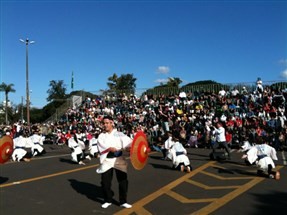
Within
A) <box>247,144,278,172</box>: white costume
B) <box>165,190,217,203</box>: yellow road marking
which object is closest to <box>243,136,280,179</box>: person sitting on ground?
<box>247,144,278,172</box>: white costume

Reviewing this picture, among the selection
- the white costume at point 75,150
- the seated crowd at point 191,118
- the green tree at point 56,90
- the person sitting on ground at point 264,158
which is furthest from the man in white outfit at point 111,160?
the green tree at point 56,90

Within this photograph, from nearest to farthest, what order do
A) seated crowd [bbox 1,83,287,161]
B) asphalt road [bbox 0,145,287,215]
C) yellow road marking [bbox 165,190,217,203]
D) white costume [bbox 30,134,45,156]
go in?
1. asphalt road [bbox 0,145,287,215]
2. yellow road marking [bbox 165,190,217,203]
3. white costume [bbox 30,134,45,156]
4. seated crowd [bbox 1,83,287,161]

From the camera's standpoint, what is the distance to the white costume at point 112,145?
6.57m

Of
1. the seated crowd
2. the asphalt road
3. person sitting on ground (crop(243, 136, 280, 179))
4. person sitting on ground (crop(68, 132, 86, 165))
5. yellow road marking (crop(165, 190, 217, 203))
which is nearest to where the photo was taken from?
the asphalt road

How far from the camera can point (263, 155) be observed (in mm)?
9820

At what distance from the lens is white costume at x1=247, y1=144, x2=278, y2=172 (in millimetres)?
9630

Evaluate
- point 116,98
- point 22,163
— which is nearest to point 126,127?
point 116,98

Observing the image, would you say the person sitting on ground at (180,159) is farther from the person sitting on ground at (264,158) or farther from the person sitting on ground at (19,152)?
the person sitting on ground at (19,152)

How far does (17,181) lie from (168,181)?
4.13m

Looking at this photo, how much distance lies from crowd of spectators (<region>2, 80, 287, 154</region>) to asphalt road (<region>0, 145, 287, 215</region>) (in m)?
5.00

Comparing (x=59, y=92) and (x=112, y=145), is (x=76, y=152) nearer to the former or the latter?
(x=112, y=145)

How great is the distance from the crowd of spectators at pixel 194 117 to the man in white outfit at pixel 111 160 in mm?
8683

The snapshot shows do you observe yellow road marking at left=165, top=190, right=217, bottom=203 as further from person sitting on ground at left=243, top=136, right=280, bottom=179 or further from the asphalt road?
person sitting on ground at left=243, top=136, right=280, bottom=179

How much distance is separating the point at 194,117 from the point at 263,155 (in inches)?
488
